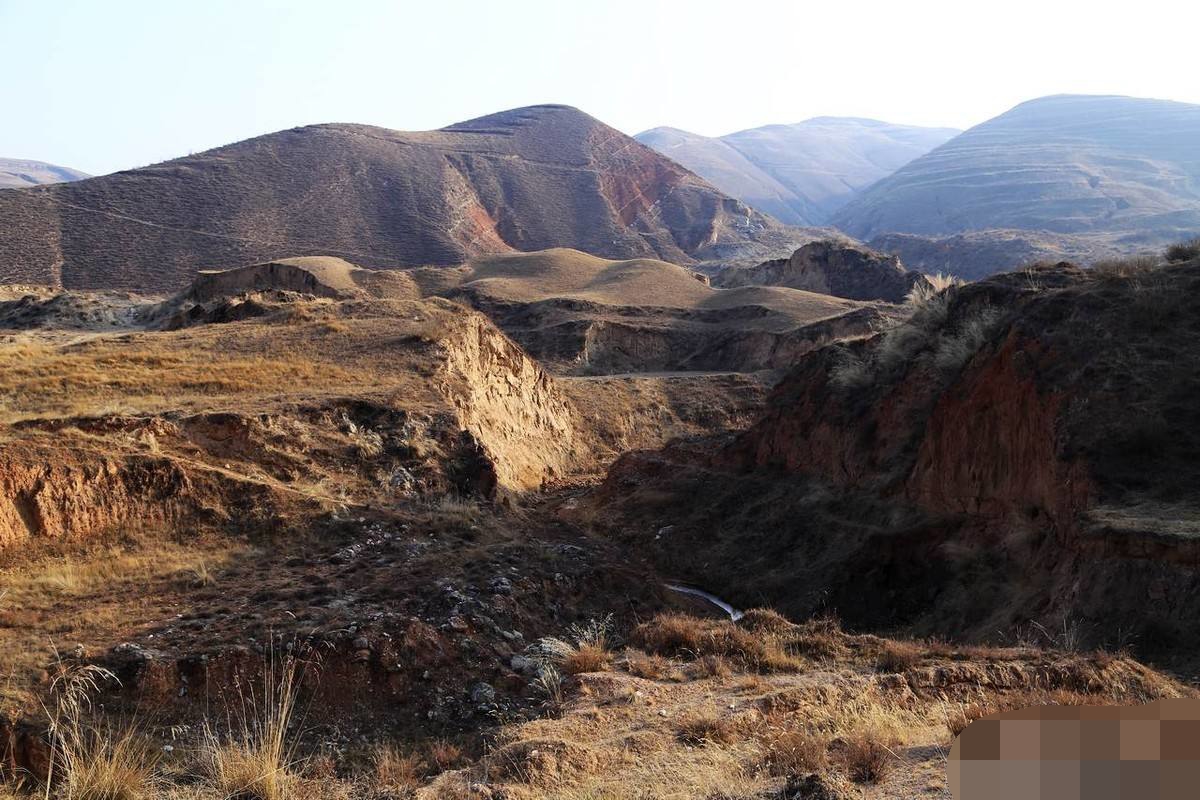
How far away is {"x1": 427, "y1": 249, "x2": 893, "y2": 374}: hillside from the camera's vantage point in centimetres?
4009

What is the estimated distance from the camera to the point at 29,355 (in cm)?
1784

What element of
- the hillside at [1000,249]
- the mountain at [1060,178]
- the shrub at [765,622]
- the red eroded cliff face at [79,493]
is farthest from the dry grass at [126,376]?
the mountain at [1060,178]

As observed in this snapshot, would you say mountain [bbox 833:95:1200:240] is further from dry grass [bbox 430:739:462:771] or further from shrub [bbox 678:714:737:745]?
dry grass [bbox 430:739:462:771]

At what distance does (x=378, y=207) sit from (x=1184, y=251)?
80265 millimetres

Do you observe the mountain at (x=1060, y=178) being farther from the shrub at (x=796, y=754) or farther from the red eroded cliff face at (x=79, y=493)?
the shrub at (x=796, y=754)

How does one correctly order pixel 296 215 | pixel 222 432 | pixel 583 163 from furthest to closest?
pixel 583 163 < pixel 296 215 < pixel 222 432

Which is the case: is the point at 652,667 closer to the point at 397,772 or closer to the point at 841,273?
the point at 397,772

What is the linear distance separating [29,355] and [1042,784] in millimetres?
20370

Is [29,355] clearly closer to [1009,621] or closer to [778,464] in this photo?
[778,464]

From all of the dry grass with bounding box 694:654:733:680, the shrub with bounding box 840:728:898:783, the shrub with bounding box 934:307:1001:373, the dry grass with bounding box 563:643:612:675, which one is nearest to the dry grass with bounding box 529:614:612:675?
the dry grass with bounding box 563:643:612:675

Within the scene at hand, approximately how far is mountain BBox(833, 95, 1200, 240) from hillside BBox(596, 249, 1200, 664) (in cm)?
7917

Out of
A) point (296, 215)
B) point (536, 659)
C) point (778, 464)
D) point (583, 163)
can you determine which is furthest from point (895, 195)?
point (536, 659)

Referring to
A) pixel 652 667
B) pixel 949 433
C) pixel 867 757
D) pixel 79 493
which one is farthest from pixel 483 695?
pixel 949 433

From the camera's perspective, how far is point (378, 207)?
87188 mm
